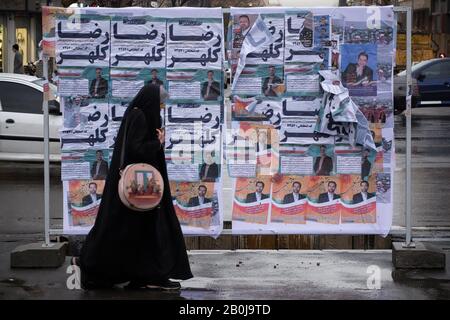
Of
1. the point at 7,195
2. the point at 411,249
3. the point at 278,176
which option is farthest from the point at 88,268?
the point at 7,195

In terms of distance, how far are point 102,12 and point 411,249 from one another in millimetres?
3425

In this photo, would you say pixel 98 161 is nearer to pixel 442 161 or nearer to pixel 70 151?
pixel 70 151

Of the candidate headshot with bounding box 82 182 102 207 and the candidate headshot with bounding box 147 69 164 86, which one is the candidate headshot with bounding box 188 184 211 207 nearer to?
the candidate headshot with bounding box 82 182 102 207

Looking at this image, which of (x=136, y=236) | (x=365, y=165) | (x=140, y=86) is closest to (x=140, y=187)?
(x=136, y=236)

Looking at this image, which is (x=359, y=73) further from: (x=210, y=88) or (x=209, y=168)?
(x=209, y=168)

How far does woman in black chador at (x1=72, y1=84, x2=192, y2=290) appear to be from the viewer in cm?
723

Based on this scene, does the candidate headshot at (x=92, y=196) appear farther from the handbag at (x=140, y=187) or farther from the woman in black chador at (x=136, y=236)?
the handbag at (x=140, y=187)

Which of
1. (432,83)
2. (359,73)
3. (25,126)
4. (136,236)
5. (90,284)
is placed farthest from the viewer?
(432,83)

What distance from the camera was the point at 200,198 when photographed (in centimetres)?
835

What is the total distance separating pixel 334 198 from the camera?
8320 mm

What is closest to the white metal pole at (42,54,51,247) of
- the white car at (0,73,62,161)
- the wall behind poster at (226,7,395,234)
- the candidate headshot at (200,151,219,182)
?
the candidate headshot at (200,151,219,182)

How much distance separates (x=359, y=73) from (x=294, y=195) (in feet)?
4.02

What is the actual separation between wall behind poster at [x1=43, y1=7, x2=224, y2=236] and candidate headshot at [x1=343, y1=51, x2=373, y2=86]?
113 centimetres

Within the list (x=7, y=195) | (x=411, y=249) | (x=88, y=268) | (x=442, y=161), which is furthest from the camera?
(x=442, y=161)
